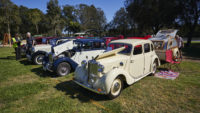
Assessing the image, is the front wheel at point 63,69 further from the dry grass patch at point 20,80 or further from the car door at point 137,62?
the car door at point 137,62

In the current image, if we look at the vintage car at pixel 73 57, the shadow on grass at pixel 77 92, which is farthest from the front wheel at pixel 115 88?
the vintage car at pixel 73 57

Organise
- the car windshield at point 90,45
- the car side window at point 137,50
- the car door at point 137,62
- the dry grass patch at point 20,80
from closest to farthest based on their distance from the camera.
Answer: the car door at point 137,62 → the car side window at point 137,50 → the dry grass patch at point 20,80 → the car windshield at point 90,45

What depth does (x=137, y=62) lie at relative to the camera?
14.1 ft

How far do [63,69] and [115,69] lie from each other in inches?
120

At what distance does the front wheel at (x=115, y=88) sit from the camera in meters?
3.50

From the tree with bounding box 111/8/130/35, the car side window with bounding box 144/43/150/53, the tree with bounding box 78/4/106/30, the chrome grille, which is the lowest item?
the chrome grille

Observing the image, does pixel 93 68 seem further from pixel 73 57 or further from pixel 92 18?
pixel 92 18

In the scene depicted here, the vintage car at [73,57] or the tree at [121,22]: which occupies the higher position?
the tree at [121,22]

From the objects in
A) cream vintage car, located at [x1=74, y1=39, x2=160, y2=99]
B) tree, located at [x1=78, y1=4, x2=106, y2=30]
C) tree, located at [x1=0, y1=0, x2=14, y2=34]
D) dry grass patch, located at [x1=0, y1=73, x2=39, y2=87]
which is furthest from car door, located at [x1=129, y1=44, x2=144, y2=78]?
tree, located at [x1=78, y1=4, x2=106, y2=30]

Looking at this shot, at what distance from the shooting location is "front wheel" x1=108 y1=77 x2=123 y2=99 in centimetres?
350

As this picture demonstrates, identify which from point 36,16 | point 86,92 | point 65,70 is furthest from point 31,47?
point 36,16

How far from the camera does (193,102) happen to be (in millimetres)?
3361

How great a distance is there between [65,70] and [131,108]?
366 centimetres

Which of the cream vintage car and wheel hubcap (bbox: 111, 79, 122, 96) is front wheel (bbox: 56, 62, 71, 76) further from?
wheel hubcap (bbox: 111, 79, 122, 96)
